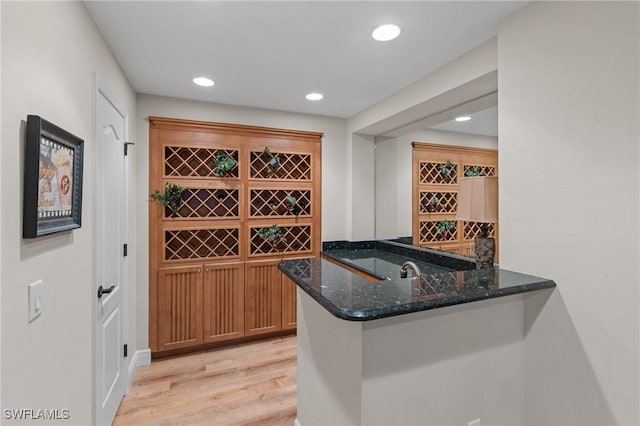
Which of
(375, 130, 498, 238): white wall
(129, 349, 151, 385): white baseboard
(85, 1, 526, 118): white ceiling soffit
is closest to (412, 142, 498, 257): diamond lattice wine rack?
(375, 130, 498, 238): white wall

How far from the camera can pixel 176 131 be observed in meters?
3.08

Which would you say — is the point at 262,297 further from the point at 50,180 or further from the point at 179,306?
the point at 50,180

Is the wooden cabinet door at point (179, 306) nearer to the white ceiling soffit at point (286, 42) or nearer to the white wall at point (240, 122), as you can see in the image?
the white wall at point (240, 122)

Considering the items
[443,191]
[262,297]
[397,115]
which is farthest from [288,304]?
[397,115]

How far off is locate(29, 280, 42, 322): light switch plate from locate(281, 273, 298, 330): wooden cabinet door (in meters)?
2.45

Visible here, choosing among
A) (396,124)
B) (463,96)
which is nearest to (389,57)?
(463,96)

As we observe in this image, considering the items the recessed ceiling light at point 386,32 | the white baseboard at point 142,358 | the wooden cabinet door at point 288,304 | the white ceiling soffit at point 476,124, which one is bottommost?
the white baseboard at point 142,358

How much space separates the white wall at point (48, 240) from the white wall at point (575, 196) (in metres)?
2.18

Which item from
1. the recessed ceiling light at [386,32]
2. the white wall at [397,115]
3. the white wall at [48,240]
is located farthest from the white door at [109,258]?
the white wall at [397,115]

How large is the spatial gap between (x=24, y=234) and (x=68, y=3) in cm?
112

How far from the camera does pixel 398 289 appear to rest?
1.40m

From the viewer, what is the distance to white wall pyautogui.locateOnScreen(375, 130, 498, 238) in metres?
3.03

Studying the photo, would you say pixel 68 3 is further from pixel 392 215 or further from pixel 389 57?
pixel 392 215

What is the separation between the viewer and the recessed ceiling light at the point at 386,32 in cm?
183
